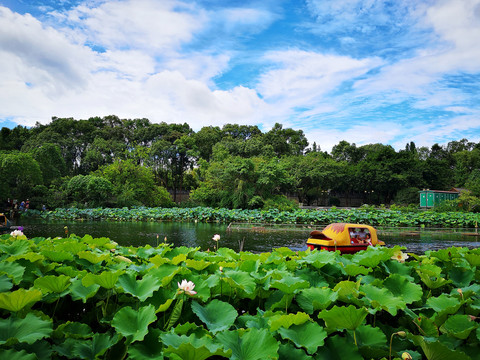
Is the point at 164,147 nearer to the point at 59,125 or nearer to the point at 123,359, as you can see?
the point at 59,125

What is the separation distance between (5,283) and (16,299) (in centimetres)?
27

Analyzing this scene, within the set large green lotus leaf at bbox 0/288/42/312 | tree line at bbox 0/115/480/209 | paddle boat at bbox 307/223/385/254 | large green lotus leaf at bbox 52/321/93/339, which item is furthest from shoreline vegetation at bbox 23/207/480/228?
large green lotus leaf at bbox 0/288/42/312

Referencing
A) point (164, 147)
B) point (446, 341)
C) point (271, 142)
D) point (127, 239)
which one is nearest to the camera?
point (446, 341)

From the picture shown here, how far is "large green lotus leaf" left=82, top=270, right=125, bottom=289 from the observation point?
132cm

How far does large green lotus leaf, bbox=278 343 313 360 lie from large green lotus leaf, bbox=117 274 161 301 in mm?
536

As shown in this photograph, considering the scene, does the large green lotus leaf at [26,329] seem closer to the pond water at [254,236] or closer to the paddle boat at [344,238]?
the paddle boat at [344,238]

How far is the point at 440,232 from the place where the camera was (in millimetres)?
14719

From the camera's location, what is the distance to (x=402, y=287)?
1.57m

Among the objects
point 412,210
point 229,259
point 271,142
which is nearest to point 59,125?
point 271,142

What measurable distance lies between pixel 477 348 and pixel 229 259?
1342 millimetres

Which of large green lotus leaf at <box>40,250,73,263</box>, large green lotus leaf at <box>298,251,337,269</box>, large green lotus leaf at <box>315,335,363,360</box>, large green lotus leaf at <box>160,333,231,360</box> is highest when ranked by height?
large green lotus leaf at <box>40,250,73,263</box>

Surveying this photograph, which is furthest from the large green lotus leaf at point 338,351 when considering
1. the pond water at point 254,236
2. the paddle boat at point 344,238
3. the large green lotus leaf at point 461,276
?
the pond water at point 254,236

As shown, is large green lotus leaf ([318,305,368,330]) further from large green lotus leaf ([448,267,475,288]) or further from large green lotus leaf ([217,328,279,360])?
large green lotus leaf ([448,267,475,288])

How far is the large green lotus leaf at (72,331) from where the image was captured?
1.14 m
